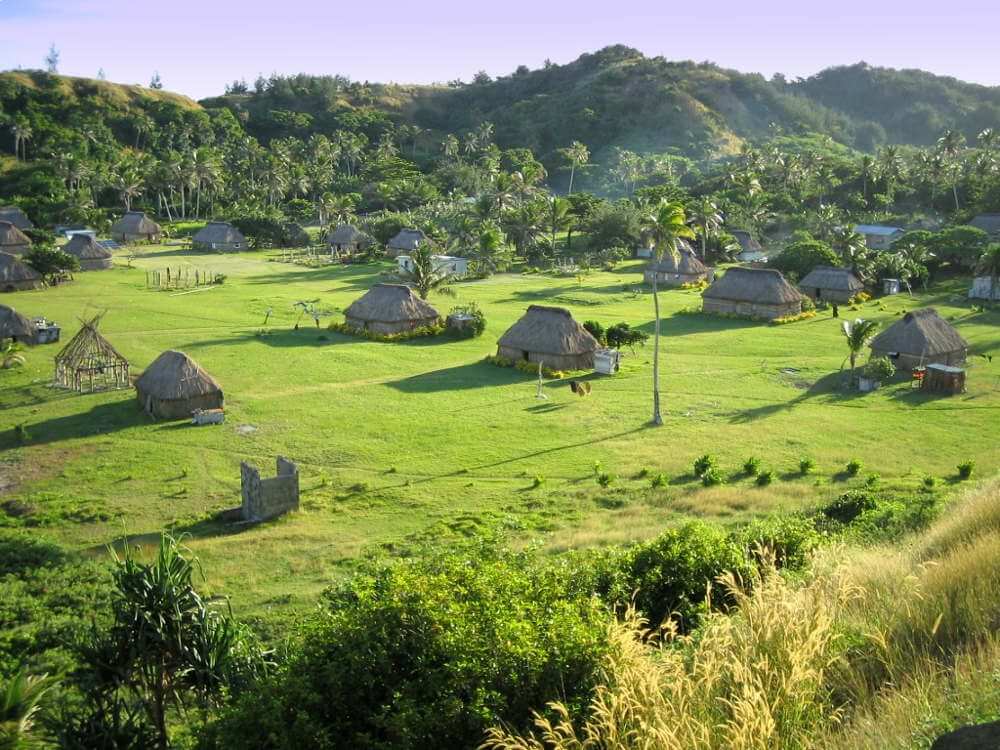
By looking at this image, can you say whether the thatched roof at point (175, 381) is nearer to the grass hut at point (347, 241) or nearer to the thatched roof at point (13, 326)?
the thatched roof at point (13, 326)

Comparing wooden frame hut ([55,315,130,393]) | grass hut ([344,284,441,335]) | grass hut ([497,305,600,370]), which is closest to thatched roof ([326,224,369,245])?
grass hut ([344,284,441,335])

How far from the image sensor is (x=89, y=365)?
38.0 meters

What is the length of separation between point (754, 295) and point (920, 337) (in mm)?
15490

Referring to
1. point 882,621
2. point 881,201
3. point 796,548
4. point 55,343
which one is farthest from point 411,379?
point 881,201

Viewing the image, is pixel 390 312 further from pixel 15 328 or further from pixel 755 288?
pixel 755 288

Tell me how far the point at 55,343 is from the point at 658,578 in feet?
131

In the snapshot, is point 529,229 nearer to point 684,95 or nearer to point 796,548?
point 796,548

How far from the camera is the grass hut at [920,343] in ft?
135

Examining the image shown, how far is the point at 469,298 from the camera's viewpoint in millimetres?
62562

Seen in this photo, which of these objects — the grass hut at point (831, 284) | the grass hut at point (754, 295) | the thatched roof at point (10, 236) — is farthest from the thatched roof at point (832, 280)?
the thatched roof at point (10, 236)

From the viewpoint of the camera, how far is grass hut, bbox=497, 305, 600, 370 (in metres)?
42.2

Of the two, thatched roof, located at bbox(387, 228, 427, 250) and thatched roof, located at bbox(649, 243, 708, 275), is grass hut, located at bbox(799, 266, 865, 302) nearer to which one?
thatched roof, located at bbox(649, 243, 708, 275)

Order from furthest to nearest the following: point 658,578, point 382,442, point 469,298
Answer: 1. point 469,298
2. point 382,442
3. point 658,578

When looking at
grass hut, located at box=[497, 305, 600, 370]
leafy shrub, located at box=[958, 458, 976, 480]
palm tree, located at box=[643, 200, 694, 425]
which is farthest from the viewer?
Result: grass hut, located at box=[497, 305, 600, 370]
